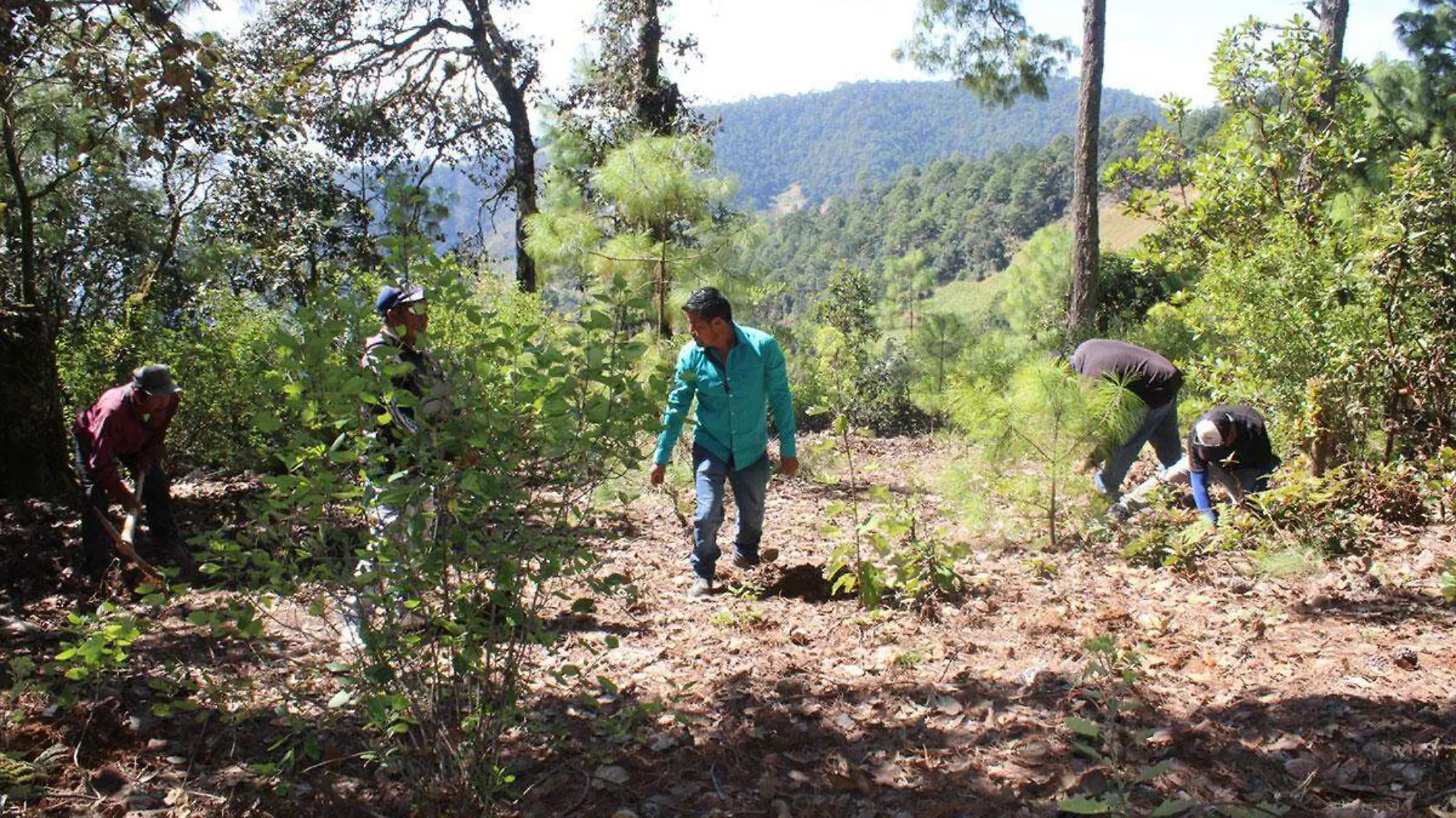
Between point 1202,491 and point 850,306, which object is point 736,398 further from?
point 850,306

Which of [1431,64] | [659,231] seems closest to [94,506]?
[659,231]

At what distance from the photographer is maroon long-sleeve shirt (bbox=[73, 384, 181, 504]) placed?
5.01m

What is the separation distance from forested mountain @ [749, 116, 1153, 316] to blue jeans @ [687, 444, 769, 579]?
5789 centimetres

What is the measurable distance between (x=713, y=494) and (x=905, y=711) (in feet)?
5.39

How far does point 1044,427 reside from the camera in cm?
520

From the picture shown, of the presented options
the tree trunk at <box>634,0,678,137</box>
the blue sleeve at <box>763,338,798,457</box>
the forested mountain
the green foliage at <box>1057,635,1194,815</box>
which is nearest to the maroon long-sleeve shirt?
the blue sleeve at <box>763,338,798,457</box>

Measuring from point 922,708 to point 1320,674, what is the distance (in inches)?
54.1

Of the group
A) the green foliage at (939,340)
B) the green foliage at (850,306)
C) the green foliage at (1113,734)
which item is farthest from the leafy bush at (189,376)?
the green foliage at (850,306)

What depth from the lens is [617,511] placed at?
271 inches

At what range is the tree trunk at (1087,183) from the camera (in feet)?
35.5

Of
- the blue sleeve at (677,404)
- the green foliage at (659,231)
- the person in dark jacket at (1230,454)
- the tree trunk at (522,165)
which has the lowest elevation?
the person in dark jacket at (1230,454)

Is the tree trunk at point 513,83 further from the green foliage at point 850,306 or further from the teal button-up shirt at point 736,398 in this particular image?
the teal button-up shirt at point 736,398

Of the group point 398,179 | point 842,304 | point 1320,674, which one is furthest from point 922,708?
point 842,304

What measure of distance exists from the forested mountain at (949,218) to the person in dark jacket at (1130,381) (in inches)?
2244
